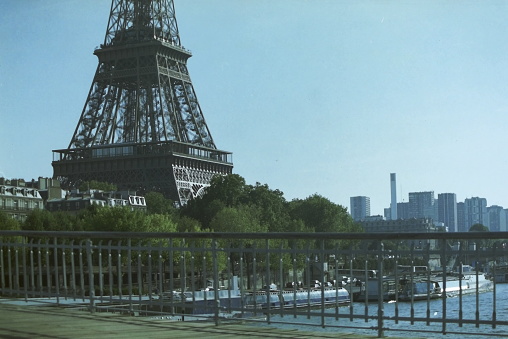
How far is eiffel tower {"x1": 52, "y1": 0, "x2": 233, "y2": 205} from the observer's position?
10094 centimetres

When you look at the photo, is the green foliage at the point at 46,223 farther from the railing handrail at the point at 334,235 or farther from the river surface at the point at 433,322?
the railing handrail at the point at 334,235

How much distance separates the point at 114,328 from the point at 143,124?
100167mm

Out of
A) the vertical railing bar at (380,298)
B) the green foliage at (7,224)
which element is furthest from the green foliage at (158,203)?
the vertical railing bar at (380,298)

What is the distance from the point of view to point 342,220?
10250 centimetres

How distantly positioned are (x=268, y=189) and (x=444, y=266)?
85.8m

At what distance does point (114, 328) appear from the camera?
8.45m

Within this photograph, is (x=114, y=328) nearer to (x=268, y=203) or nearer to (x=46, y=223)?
(x=46, y=223)

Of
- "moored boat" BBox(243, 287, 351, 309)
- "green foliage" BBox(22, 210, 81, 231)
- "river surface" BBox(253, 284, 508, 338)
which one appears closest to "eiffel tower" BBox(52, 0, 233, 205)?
"green foliage" BBox(22, 210, 81, 231)

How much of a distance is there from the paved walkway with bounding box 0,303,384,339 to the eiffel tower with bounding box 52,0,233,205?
88932mm

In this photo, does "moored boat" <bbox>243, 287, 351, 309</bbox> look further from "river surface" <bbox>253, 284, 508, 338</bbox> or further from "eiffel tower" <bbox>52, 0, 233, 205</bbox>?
"eiffel tower" <bbox>52, 0, 233, 205</bbox>

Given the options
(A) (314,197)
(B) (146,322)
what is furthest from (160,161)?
(B) (146,322)

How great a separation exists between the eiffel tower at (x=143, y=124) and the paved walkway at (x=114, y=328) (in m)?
88.9

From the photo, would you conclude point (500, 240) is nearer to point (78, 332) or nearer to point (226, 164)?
point (78, 332)

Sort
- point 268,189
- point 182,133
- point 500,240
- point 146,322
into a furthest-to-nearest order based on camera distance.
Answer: point 182,133 < point 268,189 < point 146,322 < point 500,240
